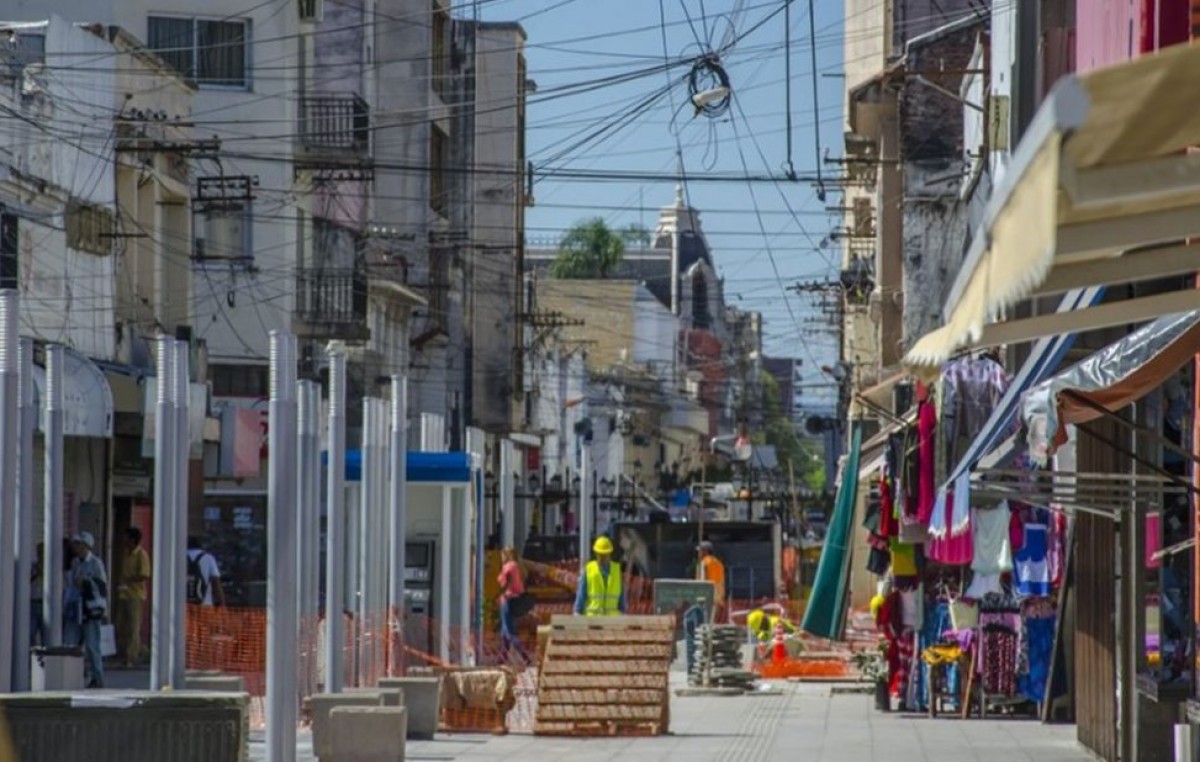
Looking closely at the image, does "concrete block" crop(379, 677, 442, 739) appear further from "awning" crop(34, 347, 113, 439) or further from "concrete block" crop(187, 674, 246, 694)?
"awning" crop(34, 347, 113, 439)

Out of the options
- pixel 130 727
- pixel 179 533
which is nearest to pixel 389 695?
pixel 179 533

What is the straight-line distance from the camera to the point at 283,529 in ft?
56.7

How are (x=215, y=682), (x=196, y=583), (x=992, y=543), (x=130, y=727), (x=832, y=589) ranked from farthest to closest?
(x=196, y=583) < (x=832, y=589) < (x=992, y=543) < (x=215, y=682) < (x=130, y=727)

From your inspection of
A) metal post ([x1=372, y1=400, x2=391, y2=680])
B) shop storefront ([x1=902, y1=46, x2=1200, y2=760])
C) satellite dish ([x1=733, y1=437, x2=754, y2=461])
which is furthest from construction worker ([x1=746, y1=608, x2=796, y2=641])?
satellite dish ([x1=733, y1=437, x2=754, y2=461])

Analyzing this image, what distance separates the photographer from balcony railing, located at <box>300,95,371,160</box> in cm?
5319

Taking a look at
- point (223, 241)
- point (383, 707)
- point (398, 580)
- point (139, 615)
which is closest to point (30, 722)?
point (383, 707)

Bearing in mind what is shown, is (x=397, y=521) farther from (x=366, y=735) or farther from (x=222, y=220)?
(x=222, y=220)

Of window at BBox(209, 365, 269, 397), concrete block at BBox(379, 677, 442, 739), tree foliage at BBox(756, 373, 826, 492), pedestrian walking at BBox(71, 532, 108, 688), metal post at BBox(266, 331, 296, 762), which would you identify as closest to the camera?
metal post at BBox(266, 331, 296, 762)

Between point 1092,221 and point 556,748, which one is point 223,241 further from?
point 1092,221

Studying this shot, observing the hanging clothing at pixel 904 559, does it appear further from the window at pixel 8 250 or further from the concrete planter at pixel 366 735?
the window at pixel 8 250

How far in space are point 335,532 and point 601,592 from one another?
524 centimetres

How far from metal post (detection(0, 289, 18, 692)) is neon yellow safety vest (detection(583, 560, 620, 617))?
898 centimetres

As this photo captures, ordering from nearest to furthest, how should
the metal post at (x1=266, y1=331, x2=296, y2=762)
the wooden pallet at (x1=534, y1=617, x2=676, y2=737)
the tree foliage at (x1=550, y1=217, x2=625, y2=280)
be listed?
1. the metal post at (x1=266, y1=331, x2=296, y2=762)
2. the wooden pallet at (x1=534, y1=617, x2=676, y2=737)
3. the tree foliage at (x1=550, y1=217, x2=625, y2=280)

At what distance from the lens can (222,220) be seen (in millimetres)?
50938
